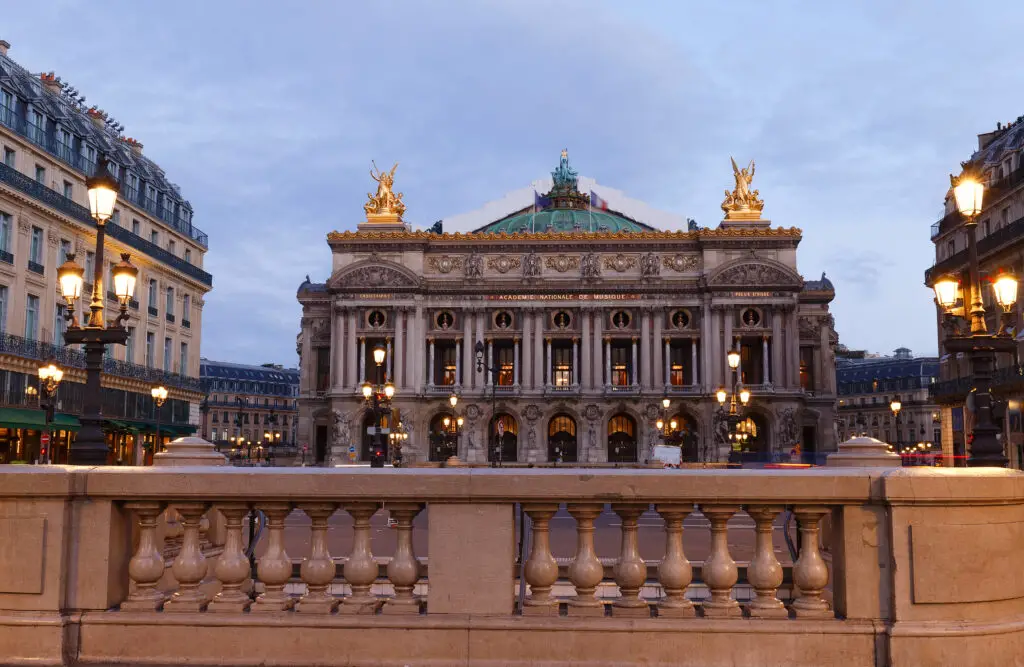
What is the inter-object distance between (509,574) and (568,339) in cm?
8125

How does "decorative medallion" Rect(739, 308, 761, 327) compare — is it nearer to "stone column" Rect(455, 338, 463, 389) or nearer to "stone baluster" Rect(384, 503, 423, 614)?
"stone column" Rect(455, 338, 463, 389)

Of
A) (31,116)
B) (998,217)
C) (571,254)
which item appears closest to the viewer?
(31,116)

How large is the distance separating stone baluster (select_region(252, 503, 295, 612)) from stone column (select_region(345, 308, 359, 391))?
264 feet

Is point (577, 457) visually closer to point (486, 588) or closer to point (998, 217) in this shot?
point (998, 217)

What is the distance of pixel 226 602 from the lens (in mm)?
6113

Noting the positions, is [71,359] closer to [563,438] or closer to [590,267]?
[563,438]

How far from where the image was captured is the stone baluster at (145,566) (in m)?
6.18

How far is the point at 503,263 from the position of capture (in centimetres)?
8775

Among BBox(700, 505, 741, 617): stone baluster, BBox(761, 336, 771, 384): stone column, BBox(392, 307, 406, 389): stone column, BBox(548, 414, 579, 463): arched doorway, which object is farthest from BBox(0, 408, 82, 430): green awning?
BBox(761, 336, 771, 384): stone column

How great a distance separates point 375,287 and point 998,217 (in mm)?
50721

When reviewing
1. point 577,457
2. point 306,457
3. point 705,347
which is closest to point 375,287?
point 306,457

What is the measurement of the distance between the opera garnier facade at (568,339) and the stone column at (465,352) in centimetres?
14

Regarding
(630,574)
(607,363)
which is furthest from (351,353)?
(630,574)

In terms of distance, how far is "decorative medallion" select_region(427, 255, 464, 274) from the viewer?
87.8 metres
